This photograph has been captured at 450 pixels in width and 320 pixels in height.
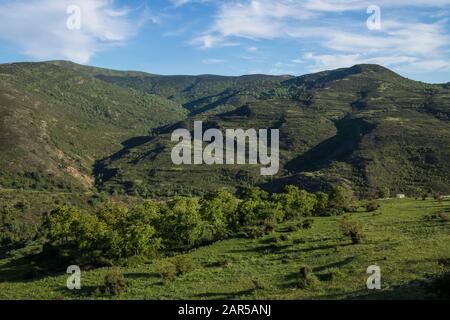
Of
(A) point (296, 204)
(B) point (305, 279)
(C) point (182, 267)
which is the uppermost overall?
(A) point (296, 204)

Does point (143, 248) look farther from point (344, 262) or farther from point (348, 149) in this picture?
point (348, 149)

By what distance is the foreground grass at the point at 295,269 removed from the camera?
2641cm

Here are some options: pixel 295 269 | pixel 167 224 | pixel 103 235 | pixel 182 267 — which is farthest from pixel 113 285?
pixel 167 224

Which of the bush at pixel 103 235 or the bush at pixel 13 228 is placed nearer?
the bush at pixel 103 235

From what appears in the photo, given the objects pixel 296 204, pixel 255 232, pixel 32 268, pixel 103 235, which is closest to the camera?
pixel 32 268

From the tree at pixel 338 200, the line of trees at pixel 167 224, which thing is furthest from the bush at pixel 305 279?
the tree at pixel 338 200

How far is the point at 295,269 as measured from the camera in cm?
3253

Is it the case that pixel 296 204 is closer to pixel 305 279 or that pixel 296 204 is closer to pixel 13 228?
pixel 305 279

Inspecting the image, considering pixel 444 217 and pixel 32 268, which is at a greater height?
pixel 444 217

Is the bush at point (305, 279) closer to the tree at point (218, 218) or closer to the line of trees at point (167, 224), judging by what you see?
the line of trees at point (167, 224)

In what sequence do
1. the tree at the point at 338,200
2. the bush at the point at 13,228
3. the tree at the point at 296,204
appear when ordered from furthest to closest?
1. the bush at the point at 13,228
2. the tree at the point at 338,200
3. the tree at the point at 296,204
